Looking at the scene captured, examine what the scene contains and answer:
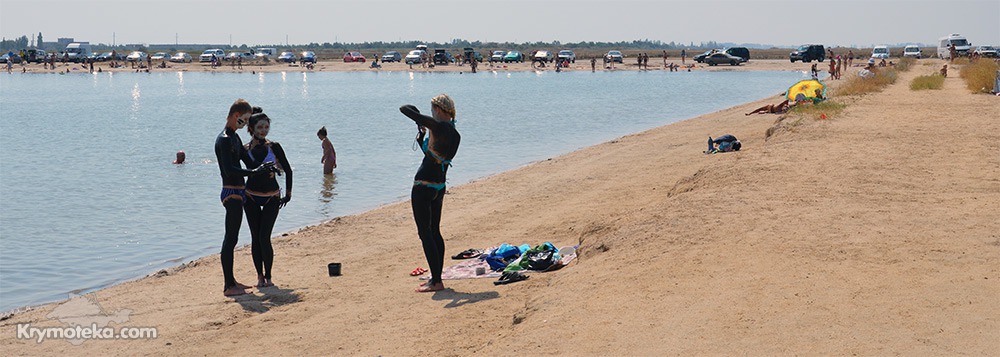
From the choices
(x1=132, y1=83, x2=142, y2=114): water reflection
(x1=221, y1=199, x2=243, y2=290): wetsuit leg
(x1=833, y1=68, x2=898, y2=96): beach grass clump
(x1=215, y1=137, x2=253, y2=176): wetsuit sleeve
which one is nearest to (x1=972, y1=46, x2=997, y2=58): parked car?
(x1=833, y1=68, x2=898, y2=96): beach grass clump

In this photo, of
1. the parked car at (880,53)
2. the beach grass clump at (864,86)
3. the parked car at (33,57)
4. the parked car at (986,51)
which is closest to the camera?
the beach grass clump at (864,86)

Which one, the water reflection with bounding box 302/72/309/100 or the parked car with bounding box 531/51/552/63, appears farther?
the parked car with bounding box 531/51/552/63

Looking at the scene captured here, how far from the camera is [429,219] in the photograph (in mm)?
8508

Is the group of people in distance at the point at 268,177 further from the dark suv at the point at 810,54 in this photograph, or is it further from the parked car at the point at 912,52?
the dark suv at the point at 810,54

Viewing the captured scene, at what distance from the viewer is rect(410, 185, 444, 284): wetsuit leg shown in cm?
840

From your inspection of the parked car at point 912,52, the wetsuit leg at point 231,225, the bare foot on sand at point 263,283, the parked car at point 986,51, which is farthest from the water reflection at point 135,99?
the parked car at point 912,52

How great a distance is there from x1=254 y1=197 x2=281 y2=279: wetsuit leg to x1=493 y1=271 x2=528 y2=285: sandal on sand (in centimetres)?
194

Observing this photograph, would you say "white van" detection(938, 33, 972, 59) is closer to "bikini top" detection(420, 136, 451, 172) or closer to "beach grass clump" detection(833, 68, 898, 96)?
"beach grass clump" detection(833, 68, 898, 96)

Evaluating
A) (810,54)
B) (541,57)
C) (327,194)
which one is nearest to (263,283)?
(327,194)

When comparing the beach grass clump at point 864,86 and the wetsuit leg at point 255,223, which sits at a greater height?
the beach grass clump at point 864,86

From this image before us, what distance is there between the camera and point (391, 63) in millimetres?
99000

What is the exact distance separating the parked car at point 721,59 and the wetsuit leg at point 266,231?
262 feet

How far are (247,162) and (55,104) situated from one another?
43829 mm

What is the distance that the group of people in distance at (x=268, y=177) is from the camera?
8.35 meters
